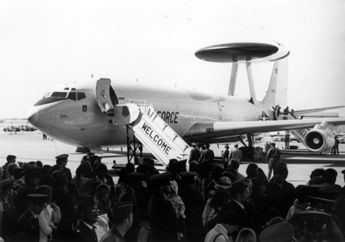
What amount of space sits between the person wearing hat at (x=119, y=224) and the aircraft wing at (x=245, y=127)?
51.7 feet

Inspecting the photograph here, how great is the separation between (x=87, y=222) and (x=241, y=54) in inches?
1119

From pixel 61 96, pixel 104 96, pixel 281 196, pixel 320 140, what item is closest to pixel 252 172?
pixel 281 196

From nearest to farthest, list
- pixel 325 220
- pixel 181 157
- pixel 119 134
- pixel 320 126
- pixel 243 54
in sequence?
pixel 325 220 < pixel 181 157 < pixel 119 134 < pixel 320 126 < pixel 243 54

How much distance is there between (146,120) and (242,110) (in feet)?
42.9

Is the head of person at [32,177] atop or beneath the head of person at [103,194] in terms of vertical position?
beneath

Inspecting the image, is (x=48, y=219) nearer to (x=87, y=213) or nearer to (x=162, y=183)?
(x=87, y=213)

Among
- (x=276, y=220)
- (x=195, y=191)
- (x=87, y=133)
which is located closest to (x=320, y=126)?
(x=87, y=133)

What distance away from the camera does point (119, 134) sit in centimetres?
1611

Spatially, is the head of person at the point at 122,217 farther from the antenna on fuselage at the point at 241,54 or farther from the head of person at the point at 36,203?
the antenna on fuselage at the point at 241,54

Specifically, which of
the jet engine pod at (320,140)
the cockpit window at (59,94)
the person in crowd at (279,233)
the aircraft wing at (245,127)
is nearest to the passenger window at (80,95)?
the cockpit window at (59,94)

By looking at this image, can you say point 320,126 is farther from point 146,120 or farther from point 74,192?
point 74,192

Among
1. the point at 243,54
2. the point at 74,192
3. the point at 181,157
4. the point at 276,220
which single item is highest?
the point at 243,54

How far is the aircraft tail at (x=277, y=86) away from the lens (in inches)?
1244

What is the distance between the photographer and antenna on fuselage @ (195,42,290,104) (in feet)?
89.7
